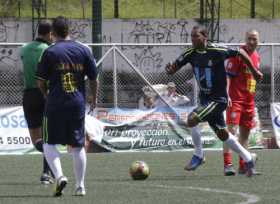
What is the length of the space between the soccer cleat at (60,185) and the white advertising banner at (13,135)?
26.8 ft

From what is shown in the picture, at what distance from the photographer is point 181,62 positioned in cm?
1196

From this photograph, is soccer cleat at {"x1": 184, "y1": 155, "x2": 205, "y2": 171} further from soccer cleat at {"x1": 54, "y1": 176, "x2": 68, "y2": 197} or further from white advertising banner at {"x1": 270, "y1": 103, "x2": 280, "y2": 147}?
white advertising banner at {"x1": 270, "y1": 103, "x2": 280, "y2": 147}

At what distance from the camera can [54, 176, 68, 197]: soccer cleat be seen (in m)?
Result: 9.33

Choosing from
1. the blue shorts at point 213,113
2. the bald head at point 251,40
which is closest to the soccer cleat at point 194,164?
the blue shorts at point 213,113

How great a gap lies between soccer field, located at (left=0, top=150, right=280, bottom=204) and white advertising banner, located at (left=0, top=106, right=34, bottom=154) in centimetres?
215

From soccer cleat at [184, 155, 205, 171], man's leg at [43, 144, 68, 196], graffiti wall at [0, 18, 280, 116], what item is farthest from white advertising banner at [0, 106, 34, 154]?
graffiti wall at [0, 18, 280, 116]

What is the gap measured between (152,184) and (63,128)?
180 cm

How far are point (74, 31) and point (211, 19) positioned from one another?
5.75 metres

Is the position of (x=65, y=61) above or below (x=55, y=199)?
above

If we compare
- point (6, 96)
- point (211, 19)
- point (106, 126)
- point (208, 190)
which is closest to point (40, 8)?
point (211, 19)

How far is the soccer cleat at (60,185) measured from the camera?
9328 mm

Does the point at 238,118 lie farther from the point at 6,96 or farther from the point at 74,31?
the point at 74,31

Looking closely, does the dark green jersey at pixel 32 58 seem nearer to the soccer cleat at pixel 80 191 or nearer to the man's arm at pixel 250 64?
the soccer cleat at pixel 80 191

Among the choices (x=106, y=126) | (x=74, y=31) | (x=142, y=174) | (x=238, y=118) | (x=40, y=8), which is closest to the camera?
(x=142, y=174)
